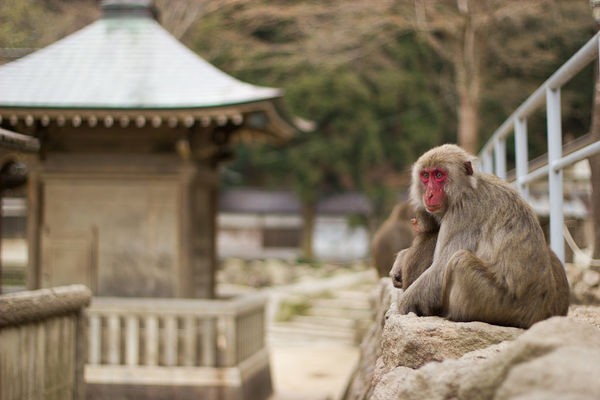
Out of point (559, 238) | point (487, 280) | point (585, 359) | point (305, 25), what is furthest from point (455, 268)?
point (305, 25)

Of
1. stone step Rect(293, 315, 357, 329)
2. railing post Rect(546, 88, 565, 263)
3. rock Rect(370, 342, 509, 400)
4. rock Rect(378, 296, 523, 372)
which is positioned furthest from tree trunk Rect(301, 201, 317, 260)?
rock Rect(370, 342, 509, 400)

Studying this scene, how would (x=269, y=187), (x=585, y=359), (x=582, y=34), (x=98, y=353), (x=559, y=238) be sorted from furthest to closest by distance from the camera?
(x=269, y=187), (x=582, y=34), (x=98, y=353), (x=559, y=238), (x=585, y=359)

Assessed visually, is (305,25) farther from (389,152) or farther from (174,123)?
(174,123)

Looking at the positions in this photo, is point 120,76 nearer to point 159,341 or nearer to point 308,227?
point 159,341

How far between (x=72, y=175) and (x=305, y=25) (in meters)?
11.4

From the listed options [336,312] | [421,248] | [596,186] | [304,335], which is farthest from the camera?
[336,312]

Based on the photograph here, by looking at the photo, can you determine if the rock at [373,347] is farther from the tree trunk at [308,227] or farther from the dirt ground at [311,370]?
the tree trunk at [308,227]

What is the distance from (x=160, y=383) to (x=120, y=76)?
150 inches

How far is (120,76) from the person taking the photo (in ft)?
32.4

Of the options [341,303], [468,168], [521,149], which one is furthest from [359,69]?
[468,168]

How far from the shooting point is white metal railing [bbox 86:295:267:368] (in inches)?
353

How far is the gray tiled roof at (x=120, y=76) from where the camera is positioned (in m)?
9.23

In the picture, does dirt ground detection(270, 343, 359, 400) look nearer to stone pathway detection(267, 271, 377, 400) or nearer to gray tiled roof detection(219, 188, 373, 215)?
stone pathway detection(267, 271, 377, 400)

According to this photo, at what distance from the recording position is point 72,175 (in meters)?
9.77
